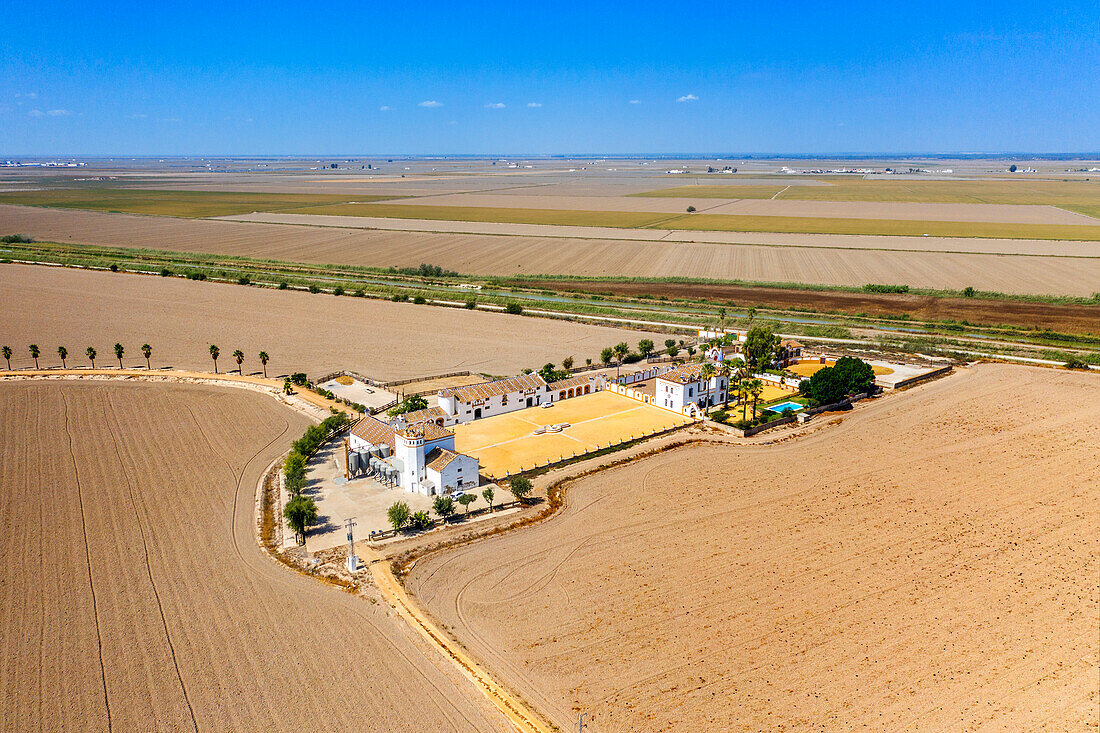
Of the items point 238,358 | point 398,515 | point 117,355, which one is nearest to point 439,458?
point 398,515

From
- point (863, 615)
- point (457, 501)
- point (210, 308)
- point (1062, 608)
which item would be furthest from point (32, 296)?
point (1062, 608)

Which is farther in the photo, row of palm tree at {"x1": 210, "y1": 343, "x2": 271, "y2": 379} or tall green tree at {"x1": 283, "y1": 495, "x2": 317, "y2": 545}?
row of palm tree at {"x1": 210, "y1": 343, "x2": 271, "y2": 379}

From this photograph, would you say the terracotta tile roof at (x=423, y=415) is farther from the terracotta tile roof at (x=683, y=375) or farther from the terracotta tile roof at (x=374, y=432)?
the terracotta tile roof at (x=683, y=375)

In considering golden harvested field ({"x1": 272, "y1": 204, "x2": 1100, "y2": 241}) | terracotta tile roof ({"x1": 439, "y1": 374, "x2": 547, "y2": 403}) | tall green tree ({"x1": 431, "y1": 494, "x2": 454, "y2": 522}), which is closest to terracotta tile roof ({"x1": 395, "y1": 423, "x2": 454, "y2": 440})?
tall green tree ({"x1": 431, "y1": 494, "x2": 454, "y2": 522})

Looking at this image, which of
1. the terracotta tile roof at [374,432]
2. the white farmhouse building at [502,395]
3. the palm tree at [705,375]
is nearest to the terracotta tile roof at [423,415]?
the white farmhouse building at [502,395]

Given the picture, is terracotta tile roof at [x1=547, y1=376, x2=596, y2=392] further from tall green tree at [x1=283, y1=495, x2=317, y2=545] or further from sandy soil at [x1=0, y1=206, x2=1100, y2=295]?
sandy soil at [x1=0, y1=206, x2=1100, y2=295]
